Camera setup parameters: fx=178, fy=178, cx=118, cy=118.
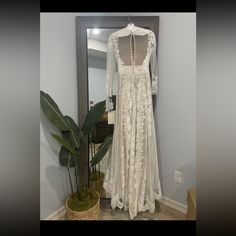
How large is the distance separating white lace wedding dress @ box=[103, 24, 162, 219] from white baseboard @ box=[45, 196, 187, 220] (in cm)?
20

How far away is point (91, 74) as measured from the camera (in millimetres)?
1312

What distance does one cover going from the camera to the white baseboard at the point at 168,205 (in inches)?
47.5

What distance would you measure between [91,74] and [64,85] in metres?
0.21

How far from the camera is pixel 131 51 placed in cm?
120

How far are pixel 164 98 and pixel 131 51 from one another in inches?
16.5

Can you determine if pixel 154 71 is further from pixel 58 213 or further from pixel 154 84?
pixel 58 213

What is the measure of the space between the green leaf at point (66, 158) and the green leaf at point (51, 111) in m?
0.17

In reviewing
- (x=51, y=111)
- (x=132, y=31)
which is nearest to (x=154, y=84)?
(x=132, y=31)

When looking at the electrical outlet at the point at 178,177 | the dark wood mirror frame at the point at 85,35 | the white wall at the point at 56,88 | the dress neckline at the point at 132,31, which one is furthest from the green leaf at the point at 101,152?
the dress neckline at the point at 132,31

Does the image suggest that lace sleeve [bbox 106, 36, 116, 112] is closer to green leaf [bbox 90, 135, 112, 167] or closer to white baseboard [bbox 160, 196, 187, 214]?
green leaf [bbox 90, 135, 112, 167]

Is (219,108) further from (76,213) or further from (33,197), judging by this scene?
(76,213)

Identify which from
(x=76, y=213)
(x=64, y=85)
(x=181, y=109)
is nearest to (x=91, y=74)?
(x=64, y=85)

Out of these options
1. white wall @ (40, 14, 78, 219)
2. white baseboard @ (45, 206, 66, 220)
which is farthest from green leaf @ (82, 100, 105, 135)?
white baseboard @ (45, 206, 66, 220)

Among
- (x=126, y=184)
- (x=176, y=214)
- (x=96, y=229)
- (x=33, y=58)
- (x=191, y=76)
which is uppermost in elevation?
(x=191, y=76)
